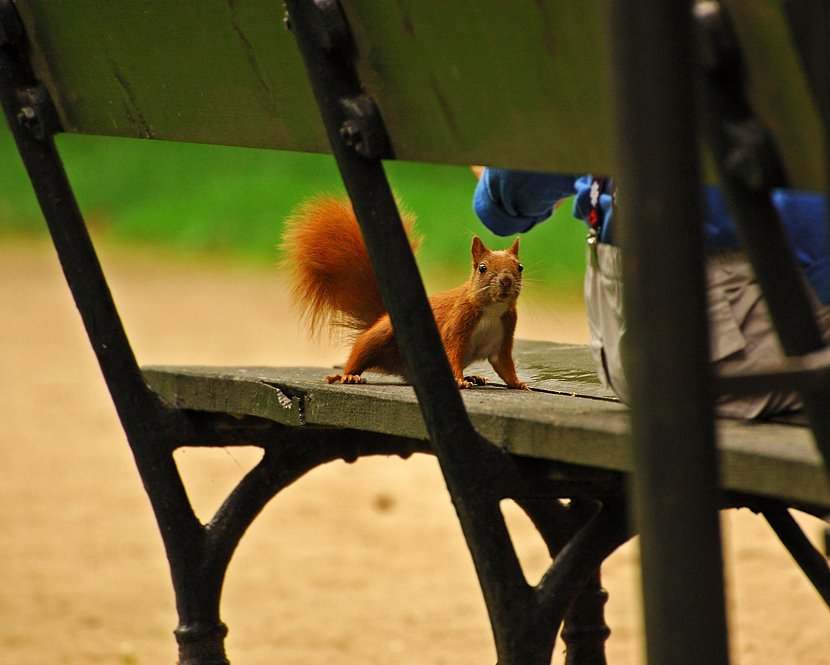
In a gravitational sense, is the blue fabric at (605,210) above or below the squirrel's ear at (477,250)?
below

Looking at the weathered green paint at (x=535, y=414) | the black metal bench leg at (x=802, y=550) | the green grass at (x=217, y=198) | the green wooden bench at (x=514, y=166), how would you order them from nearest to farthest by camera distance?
the green wooden bench at (x=514, y=166) → the weathered green paint at (x=535, y=414) → the black metal bench leg at (x=802, y=550) → the green grass at (x=217, y=198)

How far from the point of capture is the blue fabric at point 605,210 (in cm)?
164

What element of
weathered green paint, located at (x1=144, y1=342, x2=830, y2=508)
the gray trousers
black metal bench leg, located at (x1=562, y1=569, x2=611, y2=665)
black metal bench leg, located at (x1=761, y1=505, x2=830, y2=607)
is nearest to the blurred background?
black metal bench leg, located at (x1=761, y1=505, x2=830, y2=607)

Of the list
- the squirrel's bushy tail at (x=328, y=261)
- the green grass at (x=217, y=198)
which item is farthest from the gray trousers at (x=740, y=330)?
the green grass at (x=217, y=198)

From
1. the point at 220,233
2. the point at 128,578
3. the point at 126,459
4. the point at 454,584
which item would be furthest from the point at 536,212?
the point at 220,233

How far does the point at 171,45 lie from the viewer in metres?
1.95

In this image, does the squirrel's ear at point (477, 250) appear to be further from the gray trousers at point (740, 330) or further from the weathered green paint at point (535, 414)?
the gray trousers at point (740, 330)

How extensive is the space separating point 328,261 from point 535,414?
90cm

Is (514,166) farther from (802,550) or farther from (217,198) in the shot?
(217,198)

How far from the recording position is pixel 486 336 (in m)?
2.40

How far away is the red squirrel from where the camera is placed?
238 cm

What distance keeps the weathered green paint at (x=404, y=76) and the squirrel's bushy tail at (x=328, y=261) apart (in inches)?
16.7

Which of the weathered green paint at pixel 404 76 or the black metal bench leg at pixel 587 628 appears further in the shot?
the black metal bench leg at pixel 587 628

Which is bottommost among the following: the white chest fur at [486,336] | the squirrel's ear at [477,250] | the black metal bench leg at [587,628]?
the black metal bench leg at [587,628]
